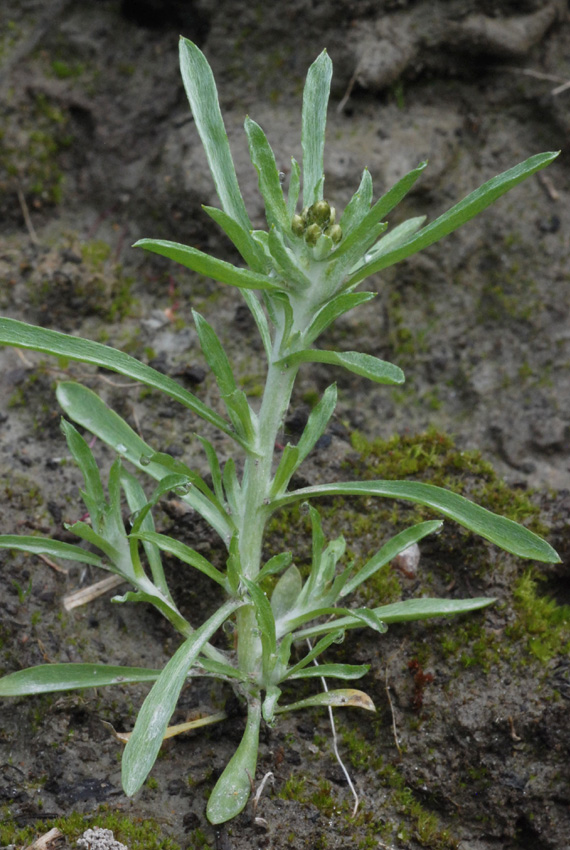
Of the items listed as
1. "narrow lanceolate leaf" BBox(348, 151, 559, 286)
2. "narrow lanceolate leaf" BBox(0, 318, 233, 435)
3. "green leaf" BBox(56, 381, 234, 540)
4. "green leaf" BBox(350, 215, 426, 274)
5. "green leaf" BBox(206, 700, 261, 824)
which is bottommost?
"green leaf" BBox(206, 700, 261, 824)

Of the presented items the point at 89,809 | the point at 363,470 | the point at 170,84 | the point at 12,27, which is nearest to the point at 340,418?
the point at 363,470

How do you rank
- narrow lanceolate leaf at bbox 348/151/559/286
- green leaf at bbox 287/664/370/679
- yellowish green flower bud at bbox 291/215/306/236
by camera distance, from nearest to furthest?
narrow lanceolate leaf at bbox 348/151/559/286
yellowish green flower bud at bbox 291/215/306/236
green leaf at bbox 287/664/370/679

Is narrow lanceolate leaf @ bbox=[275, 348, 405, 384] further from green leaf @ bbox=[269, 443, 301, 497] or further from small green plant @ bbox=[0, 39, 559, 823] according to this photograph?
green leaf @ bbox=[269, 443, 301, 497]

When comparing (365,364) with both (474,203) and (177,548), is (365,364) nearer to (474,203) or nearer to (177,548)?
(474,203)

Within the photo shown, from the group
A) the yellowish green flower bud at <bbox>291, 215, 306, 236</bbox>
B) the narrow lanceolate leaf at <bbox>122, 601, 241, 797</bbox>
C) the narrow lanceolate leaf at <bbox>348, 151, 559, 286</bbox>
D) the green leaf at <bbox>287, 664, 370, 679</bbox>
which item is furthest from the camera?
the green leaf at <bbox>287, 664, 370, 679</bbox>

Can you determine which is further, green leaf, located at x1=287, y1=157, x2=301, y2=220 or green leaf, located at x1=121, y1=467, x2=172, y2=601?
green leaf, located at x1=121, y1=467, x2=172, y2=601

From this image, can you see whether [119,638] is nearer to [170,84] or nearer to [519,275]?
[519,275]

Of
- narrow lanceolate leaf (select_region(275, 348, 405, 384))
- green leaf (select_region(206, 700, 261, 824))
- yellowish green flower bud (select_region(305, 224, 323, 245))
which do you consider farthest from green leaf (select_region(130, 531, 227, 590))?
yellowish green flower bud (select_region(305, 224, 323, 245))

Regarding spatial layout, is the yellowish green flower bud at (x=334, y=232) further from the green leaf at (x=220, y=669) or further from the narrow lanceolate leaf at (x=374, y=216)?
the green leaf at (x=220, y=669)
